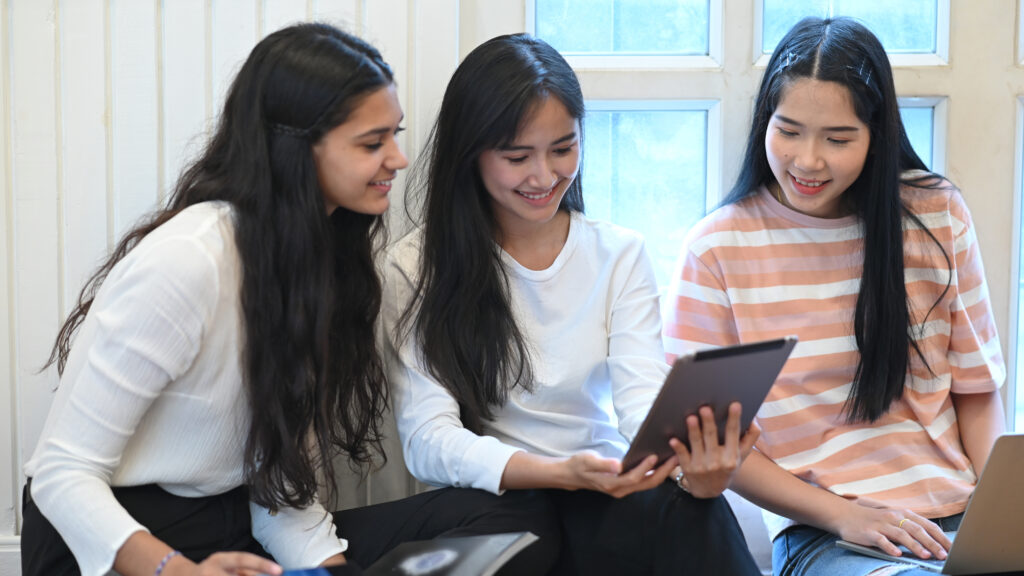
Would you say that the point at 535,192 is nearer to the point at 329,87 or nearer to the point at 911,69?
the point at 329,87

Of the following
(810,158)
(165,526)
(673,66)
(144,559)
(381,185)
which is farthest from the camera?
(673,66)

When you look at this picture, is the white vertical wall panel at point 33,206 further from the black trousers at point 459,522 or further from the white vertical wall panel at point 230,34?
the black trousers at point 459,522

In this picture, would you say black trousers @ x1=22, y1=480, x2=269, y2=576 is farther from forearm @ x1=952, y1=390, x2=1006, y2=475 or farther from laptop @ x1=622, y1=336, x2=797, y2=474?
forearm @ x1=952, y1=390, x2=1006, y2=475

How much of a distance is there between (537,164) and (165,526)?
1.98 feet

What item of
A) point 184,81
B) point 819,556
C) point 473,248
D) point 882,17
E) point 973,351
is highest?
point 882,17

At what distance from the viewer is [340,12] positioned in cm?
142

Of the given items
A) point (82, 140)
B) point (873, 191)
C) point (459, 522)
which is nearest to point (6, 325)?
point (82, 140)

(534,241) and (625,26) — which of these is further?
(625,26)

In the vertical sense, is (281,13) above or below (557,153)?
above

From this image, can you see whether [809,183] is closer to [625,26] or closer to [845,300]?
[845,300]

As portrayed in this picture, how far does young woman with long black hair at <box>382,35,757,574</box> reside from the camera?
3.95 ft

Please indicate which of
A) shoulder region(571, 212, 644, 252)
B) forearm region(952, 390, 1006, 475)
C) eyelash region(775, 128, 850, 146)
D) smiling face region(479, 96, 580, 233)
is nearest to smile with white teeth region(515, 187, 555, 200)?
smiling face region(479, 96, 580, 233)

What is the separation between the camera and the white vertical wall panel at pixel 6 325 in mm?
1414

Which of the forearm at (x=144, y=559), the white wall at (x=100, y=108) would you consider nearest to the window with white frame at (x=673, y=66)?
the white wall at (x=100, y=108)
